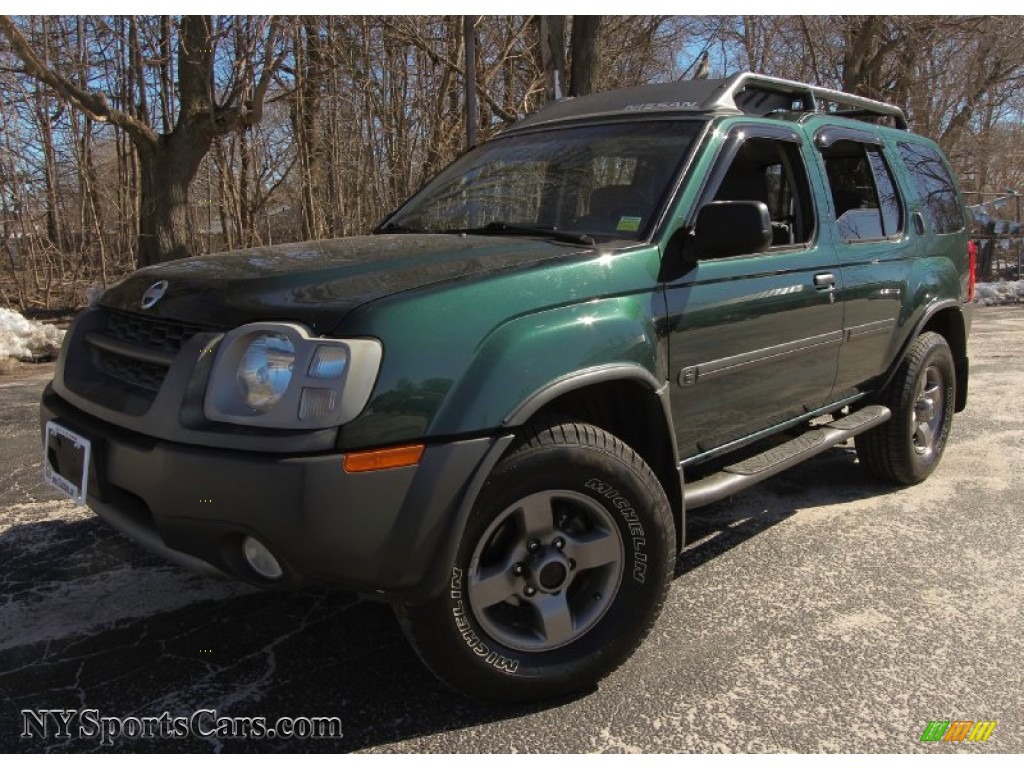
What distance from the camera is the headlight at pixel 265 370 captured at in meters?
2.16

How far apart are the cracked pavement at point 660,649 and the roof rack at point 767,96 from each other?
2.07 m

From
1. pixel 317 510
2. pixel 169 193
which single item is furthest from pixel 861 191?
pixel 169 193

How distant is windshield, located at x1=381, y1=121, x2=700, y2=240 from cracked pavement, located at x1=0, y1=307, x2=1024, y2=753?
1606mm

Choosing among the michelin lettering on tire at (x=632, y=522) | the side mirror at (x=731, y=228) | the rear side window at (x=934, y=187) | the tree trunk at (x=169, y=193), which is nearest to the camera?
the michelin lettering on tire at (x=632, y=522)

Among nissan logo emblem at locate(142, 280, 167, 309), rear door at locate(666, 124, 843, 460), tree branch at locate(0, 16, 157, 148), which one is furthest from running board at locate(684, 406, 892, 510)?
tree branch at locate(0, 16, 157, 148)

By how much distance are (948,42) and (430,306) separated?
24121mm

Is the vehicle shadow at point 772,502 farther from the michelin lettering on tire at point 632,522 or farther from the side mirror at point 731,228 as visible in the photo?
the side mirror at point 731,228

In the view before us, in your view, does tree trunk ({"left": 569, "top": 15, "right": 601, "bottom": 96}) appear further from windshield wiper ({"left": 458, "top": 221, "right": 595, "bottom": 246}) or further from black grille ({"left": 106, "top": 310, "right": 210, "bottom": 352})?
black grille ({"left": 106, "top": 310, "right": 210, "bottom": 352})

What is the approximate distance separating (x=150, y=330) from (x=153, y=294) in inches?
5.4

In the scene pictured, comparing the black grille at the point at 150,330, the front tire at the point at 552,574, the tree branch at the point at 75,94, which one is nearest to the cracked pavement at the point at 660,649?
the front tire at the point at 552,574

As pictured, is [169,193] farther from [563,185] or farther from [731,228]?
[731,228]

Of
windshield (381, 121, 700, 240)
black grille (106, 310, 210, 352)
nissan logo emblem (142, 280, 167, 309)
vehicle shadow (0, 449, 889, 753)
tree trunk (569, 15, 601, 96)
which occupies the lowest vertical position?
vehicle shadow (0, 449, 889, 753)

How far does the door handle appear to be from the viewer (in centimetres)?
364

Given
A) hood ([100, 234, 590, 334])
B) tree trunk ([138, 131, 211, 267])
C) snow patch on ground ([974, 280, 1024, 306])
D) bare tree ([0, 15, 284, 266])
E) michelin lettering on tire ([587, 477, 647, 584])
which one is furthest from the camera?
snow patch on ground ([974, 280, 1024, 306])
